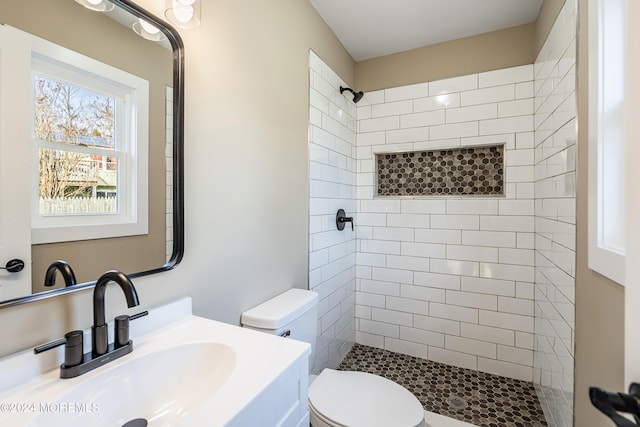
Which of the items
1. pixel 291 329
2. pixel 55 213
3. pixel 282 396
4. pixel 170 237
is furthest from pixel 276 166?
pixel 282 396

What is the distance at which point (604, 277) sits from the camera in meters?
0.94

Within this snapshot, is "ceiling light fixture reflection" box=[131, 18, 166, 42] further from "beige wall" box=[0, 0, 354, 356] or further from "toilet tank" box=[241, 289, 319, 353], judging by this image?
"toilet tank" box=[241, 289, 319, 353]

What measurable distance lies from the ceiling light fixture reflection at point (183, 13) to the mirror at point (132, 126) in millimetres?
35

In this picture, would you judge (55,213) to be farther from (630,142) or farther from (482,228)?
(482,228)

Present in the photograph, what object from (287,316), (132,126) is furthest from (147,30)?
(287,316)

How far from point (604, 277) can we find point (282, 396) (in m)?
1.05

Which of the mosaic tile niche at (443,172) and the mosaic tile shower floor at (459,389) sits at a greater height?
the mosaic tile niche at (443,172)

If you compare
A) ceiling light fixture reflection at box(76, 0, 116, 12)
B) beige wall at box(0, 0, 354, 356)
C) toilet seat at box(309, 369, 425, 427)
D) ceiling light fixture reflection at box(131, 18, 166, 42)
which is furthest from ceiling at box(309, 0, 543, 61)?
toilet seat at box(309, 369, 425, 427)

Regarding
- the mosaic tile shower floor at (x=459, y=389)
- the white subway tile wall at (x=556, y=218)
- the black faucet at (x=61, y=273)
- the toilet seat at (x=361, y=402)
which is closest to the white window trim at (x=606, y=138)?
the white subway tile wall at (x=556, y=218)

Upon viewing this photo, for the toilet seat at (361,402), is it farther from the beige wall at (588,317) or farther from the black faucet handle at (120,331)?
the black faucet handle at (120,331)

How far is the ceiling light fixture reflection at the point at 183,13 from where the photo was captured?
97cm

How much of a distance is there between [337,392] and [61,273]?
3.79 ft

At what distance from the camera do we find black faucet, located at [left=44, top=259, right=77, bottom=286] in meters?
0.73

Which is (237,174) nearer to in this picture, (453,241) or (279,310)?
(279,310)
